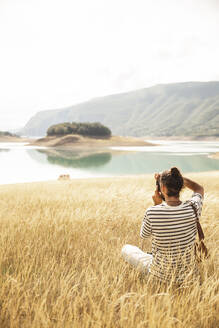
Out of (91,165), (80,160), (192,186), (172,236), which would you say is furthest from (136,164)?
(172,236)

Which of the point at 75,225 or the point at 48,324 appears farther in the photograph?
the point at 75,225

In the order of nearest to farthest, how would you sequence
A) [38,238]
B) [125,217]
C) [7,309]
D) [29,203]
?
[7,309] → [38,238] → [125,217] → [29,203]

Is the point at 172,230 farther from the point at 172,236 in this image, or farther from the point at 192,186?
the point at 192,186

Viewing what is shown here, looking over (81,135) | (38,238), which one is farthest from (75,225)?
(81,135)

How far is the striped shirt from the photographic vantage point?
2.46 m

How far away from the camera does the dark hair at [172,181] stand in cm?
242

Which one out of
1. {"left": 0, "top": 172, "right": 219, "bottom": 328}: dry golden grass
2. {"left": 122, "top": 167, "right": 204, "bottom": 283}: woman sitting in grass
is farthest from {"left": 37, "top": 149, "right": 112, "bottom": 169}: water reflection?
{"left": 122, "top": 167, "right": 204, "bottom": 283}: woman sitting in grass

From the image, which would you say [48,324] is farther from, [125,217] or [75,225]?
[125,217]

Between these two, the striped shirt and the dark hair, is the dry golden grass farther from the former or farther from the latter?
the dark hair

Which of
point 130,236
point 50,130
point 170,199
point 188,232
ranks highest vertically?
point 50,130

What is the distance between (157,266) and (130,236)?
4.86 ft

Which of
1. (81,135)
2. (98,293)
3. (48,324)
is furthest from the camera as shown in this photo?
(81,135)

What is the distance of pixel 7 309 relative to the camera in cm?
207

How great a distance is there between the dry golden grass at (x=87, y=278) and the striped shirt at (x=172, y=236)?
167 mm
